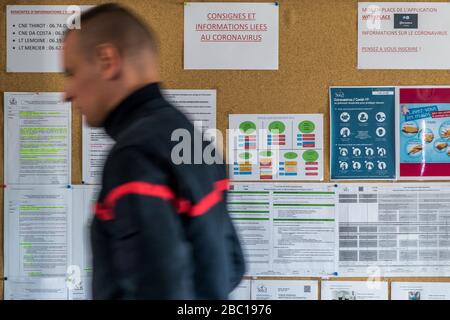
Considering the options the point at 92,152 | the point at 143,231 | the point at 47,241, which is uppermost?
the point at 92,152

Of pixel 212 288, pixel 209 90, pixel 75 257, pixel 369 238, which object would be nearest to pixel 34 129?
pixel 75 257

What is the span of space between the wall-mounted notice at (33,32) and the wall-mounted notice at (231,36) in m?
0.38

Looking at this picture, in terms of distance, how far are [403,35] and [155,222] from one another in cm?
128

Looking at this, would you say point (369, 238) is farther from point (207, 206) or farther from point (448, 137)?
point (207, 206)

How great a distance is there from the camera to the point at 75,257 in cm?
176

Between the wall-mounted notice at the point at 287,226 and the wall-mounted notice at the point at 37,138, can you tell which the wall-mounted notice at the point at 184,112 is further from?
the wall-mounted notice at the point at 287,226

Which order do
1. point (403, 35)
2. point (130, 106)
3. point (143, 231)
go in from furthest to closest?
point (403, 35), point (130, 106), point (143, 231)

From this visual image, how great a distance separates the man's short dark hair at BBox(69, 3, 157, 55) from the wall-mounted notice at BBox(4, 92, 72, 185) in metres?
0.78

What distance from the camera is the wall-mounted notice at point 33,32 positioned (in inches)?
68.7

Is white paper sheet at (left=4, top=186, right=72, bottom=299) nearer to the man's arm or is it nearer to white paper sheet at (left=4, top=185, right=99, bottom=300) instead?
white paper sheet at (left=4, top=185, right=99, bottom=300)

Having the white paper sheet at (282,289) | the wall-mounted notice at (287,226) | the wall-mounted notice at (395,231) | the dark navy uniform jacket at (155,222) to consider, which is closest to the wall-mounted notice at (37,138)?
the wall-mounted notice at (287,226)

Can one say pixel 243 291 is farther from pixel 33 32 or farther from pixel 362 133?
pixel 33 32

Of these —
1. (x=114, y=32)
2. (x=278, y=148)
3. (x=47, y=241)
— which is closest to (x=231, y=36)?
(x=278, y=148)

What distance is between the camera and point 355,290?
68.9 inches
